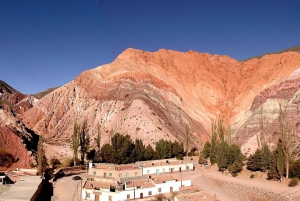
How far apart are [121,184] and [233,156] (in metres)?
19.6

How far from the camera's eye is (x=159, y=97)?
8219 cm

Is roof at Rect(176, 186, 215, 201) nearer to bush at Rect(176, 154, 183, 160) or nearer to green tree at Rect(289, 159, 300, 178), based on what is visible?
green tree at Rect(289, 159, 300, 178)

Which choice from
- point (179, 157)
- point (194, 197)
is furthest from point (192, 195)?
point (179, 157)

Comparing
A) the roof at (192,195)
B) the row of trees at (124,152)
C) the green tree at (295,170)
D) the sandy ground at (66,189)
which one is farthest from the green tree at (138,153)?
the green tree at (295,170)

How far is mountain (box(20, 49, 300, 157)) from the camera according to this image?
69688 millimetres

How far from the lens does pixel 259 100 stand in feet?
262

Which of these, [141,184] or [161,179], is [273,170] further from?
[141,184]

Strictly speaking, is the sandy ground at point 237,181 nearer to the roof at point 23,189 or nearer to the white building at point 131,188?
the white building at point 131,188

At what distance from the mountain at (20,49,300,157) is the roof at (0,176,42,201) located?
2303cm

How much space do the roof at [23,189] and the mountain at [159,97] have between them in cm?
2303

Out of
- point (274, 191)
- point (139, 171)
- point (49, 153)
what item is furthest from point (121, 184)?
point (49, 153)

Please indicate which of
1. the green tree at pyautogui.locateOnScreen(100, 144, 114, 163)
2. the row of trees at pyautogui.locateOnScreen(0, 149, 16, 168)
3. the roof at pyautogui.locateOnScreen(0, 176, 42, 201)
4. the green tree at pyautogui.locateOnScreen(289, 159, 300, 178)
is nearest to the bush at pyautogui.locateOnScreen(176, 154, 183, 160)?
the green tree at pyautogui.locateOnScreen(100, 144, 114, 163)

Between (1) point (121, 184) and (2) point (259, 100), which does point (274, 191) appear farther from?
(2) point (259, 100)

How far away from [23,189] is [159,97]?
2172 inches
